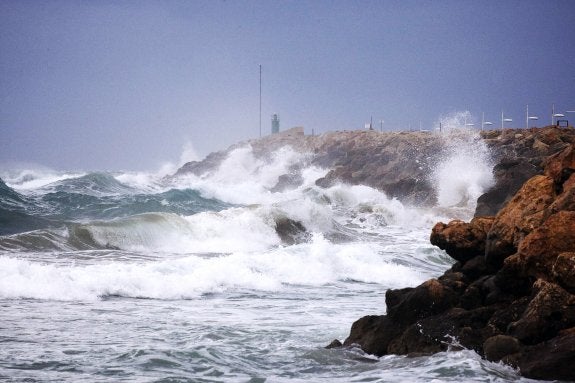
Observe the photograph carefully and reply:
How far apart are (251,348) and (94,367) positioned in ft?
6.37

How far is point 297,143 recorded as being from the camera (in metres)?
80.4

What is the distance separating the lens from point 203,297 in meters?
12.6

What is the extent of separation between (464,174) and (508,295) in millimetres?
34153

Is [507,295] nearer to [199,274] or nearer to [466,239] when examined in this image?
[466,239]

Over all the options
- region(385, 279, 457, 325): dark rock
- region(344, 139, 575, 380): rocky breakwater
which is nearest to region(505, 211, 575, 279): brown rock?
region(344, 139, 575, 380): rocky breakwater

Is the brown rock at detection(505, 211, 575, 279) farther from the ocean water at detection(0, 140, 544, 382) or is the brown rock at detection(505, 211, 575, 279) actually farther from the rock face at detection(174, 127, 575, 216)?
the rock face at detection(174, 127, 575, 216)

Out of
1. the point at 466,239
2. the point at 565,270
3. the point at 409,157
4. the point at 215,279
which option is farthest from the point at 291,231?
the point at 409,157

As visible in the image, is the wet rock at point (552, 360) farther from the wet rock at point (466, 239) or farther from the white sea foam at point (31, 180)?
the white sea foam at point (31, 180)

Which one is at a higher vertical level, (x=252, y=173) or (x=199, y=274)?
(x=252, y=173)

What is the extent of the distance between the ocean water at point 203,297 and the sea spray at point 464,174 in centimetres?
993

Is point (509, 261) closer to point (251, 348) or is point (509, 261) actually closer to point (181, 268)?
point (251, 348)

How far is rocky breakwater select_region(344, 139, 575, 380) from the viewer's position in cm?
627

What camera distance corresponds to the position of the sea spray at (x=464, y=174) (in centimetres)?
3781

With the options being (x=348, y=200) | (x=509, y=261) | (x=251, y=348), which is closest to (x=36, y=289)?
(x=251, y=348)
